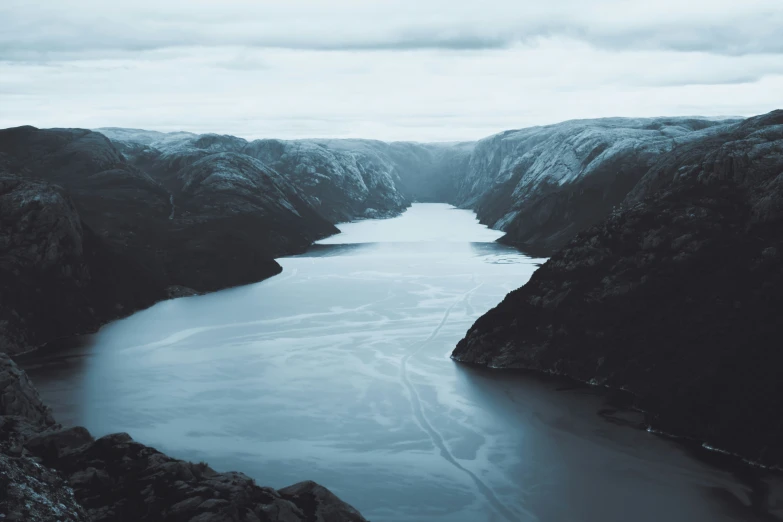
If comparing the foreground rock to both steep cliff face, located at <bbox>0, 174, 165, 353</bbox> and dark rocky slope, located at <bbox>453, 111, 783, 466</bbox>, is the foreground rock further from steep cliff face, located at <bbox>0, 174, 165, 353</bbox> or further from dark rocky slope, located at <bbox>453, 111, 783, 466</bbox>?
steep cliff face, located at <bbox>0, 174, 165, 353</bbox>

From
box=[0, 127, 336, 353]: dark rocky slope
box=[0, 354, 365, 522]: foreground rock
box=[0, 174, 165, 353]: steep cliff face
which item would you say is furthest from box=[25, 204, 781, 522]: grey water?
box=[0, 354, 365, 522]: foreground rock

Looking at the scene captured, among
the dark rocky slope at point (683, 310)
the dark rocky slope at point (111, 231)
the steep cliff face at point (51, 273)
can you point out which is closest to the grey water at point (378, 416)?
the dark rocky slope at point (683, 310)

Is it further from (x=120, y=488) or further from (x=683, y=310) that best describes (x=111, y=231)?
(x=120, y=488)

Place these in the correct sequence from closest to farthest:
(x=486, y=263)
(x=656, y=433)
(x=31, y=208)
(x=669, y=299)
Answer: (x=656, y=433)
(x=669, y=299)
(x=31, y=208)
(x=486, y=263)

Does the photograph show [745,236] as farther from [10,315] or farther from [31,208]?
[31,208]

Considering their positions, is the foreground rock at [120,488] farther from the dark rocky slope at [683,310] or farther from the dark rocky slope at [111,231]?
the dark rocky slope at [111,231]

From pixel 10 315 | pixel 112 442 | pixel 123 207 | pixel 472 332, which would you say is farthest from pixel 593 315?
pixel 123 207
